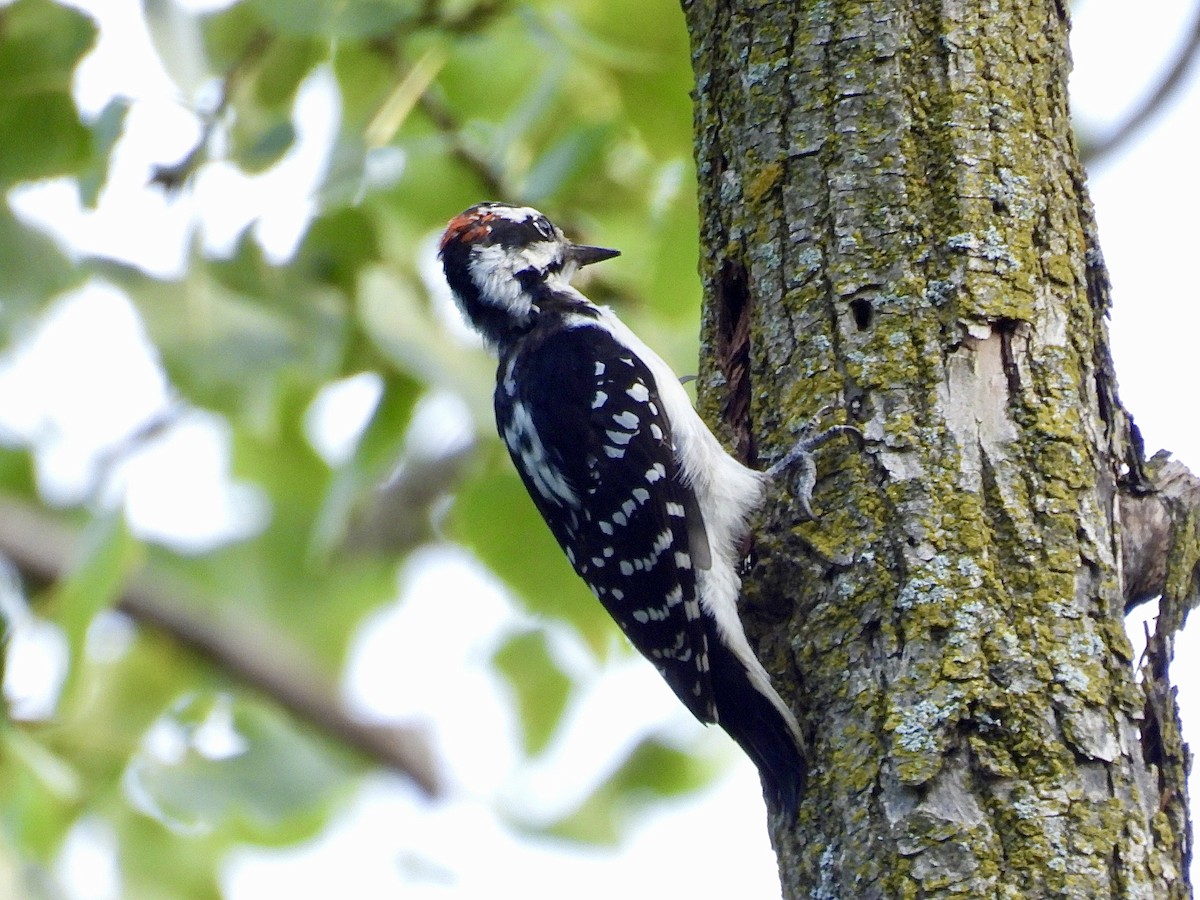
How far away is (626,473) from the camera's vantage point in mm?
3682

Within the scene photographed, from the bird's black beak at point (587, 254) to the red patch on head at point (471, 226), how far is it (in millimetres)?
289

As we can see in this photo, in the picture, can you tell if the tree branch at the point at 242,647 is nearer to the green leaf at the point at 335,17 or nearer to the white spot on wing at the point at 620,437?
the white spot on wing at the point at 620,437

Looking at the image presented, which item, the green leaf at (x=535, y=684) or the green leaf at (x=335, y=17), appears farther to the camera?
the green leaf at (x=535, y=684)

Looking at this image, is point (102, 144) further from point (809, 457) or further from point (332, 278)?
point (809, 457)

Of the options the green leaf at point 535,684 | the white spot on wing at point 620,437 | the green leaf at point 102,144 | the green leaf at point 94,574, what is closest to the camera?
the green leaf at point 94,574

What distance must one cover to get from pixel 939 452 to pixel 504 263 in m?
2.05

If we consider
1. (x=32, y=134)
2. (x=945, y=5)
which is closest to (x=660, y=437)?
(x=945, y=5)

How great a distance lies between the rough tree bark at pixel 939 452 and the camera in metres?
2.27

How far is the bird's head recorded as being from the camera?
424 centimetres

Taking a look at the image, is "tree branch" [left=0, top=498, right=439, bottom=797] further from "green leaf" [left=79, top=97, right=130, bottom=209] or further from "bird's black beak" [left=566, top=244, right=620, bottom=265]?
"bird's black beak" [left=566, top=244, right=620, bottom=265]

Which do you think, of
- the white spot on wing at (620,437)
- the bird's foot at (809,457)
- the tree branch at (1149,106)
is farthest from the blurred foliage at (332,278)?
the tree branch at (1149,106)

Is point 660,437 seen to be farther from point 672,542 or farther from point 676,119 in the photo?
point 676,119

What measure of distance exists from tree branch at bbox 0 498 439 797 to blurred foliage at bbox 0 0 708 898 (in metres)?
0.28

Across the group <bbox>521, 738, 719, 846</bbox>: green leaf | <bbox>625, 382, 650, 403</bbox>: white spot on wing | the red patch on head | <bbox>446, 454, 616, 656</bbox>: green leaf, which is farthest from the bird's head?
<bbox>521, 738, 719, 846</bbox>: green leaf
